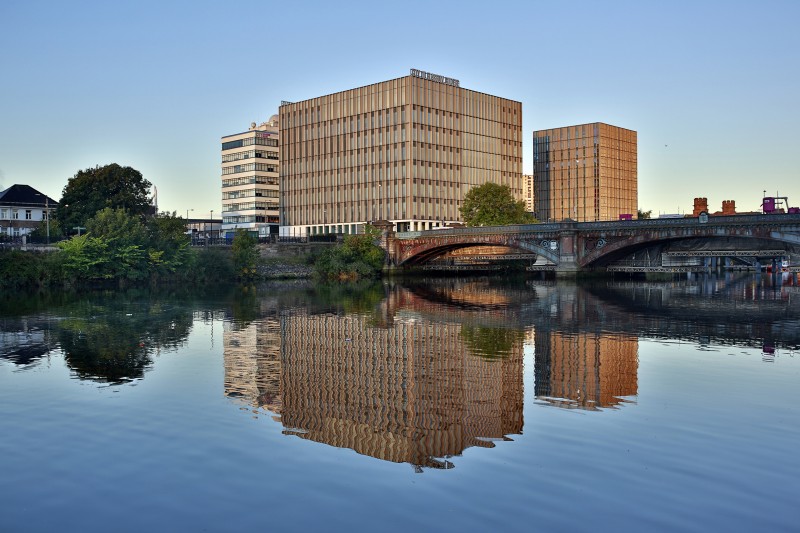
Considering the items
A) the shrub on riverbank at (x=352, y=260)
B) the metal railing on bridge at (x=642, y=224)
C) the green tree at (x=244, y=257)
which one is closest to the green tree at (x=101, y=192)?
the green tree at (x=244, y=257)

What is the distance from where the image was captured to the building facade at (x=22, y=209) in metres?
130

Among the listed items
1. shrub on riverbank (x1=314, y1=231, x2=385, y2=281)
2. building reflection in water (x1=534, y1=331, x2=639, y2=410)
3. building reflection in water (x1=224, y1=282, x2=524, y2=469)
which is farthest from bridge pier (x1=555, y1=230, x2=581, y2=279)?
building reflection in water (x1=224, y1=282, x2=524, y2=469)

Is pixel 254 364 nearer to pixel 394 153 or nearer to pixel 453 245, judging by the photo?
pixel 453 245

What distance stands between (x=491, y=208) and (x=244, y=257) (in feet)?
153

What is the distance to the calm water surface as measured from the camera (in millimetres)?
13742

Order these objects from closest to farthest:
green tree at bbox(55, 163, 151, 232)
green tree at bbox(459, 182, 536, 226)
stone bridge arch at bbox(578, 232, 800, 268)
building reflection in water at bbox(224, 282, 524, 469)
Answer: building reflection in water at bbox(224, 282, 524, 469) < stone bridge arch at bbox(578, 232, 800, 268) < green tree at bbox(55, 163, 151, 232) < green tree at bbox(459, 182, 536, 226)

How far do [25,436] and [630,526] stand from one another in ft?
48.4

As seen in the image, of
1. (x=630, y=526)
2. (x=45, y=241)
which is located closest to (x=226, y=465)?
(x=630, y=526)

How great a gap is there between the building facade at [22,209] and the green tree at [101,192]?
56.3 feet

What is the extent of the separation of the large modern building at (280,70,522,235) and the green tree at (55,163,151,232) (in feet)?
182

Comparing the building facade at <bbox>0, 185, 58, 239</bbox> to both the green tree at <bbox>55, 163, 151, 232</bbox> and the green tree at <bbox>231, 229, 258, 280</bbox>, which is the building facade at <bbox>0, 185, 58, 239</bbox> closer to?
the green tree at <bbox>55, 163, 151, 232</bbox>

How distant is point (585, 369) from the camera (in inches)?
1099

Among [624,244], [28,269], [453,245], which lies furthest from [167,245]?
[624,244]

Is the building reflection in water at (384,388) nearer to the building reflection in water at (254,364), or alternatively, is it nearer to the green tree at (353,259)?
the building reflection in water at (254,364)
